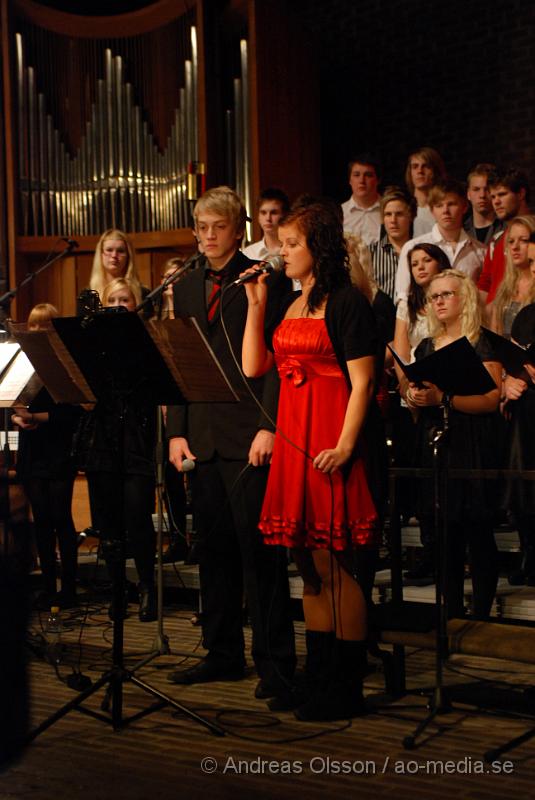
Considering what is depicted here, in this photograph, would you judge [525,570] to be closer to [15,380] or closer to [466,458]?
[466,458]

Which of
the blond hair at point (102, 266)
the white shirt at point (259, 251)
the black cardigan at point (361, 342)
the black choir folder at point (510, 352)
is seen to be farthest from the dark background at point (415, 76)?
the black cardigan at point (361, 342)

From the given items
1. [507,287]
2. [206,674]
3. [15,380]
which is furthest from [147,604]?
[507,287]

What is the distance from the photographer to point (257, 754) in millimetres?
3027

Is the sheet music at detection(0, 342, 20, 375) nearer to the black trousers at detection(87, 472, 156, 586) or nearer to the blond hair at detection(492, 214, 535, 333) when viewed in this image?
the black trousers at detection(87, 472, 156, 586)

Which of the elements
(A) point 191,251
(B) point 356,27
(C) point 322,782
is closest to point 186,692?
(C) point 322,782

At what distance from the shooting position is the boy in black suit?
12.3 ft

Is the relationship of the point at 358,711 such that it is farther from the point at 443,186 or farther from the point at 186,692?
the point at 443,186

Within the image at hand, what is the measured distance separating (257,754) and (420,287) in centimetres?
296

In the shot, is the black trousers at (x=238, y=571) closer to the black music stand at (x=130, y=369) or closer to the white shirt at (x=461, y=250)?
the black music stand at (x=130, y=369)

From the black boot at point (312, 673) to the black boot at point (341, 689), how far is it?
0.03 metres

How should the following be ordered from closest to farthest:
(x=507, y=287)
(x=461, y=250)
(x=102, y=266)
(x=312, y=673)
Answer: (x=312, y=673), (x=507, y=287), (x=461, y=250), (x=102, y=266)

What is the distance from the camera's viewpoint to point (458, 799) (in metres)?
2.66

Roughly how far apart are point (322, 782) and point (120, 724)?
781 mm

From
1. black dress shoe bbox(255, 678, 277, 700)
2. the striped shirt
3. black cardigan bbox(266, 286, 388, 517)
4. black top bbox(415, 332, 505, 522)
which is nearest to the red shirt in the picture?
the striped shirt
